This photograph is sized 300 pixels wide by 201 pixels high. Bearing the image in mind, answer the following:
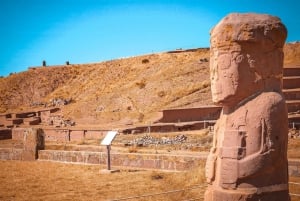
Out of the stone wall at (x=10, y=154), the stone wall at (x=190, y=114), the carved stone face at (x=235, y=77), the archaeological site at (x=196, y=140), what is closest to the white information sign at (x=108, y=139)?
the archaeological site at (x=196, y=140)

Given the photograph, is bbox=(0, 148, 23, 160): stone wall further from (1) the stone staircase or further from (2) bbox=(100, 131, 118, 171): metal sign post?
(1) the stone staircase

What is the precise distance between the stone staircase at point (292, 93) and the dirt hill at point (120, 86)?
20.8 ft

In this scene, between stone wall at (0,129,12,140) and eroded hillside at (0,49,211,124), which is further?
eroded hillside at (0,49,211,124)

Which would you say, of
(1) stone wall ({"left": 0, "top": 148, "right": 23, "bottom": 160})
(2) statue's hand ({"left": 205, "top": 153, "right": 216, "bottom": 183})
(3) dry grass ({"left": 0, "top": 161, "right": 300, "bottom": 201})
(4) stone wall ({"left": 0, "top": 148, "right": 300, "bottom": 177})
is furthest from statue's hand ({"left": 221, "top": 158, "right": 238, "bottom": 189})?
(1) stone wall ({"left": 0, "top": 148, "right": 23, "bottom": 160})

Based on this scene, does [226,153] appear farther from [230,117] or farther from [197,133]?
[197,133]

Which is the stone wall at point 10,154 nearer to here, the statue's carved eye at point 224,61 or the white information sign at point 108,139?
the white information sign at point 108,139

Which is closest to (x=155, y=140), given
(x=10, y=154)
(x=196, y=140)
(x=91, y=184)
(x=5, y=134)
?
(x=196, y=140)

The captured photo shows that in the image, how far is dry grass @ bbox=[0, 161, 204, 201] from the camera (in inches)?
445

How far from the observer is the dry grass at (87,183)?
1131cm

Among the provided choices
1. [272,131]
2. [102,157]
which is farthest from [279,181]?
[102,157]

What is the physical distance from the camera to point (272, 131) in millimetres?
5766

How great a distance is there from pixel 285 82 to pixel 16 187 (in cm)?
2020

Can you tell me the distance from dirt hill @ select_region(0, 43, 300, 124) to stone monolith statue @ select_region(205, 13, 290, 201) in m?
24.6

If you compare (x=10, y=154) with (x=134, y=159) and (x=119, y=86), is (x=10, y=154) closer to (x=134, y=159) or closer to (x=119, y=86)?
(x=134, y=159)
